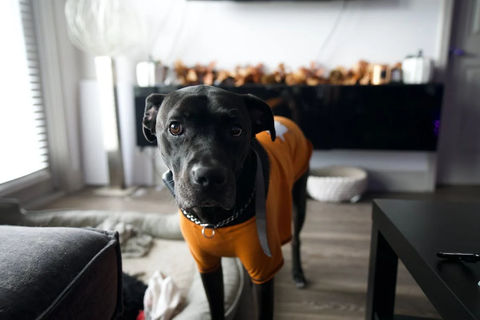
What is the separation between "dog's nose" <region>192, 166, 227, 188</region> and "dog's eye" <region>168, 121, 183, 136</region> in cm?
15

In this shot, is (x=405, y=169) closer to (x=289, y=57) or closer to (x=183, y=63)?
(x=289, y=57)

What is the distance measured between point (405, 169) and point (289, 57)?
1461 mm

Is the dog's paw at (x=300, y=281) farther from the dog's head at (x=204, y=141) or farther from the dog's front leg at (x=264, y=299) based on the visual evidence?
the dog's head at (x=204, y=141)

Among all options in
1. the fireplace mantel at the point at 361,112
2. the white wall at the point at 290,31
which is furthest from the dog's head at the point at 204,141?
the white wall at the point at 290,31

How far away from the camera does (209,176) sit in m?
0.82

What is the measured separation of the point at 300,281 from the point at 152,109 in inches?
42.6

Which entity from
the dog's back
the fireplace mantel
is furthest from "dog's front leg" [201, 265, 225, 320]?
the fireplace mantel

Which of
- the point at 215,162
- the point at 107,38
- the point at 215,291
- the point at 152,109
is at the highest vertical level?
the point at 107,38

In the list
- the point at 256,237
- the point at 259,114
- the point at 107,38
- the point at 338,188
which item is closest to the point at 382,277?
the point at 256,237

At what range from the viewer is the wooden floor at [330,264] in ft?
4.74

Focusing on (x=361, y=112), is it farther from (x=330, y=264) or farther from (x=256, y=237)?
(x=256, y=237)

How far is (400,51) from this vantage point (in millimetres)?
2885

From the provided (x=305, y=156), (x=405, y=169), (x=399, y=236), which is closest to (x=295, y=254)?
(x=305, y=156)

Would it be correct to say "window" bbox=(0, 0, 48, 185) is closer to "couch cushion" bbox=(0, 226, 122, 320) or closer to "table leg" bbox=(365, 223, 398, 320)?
"couch cushion" bbox=(0, 226, 122, 320)
